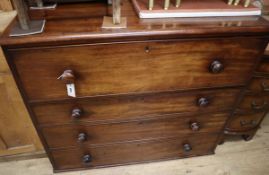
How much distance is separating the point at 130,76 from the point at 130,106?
179mm

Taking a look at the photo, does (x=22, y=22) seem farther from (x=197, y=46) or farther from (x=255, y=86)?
(x=255, y=86)

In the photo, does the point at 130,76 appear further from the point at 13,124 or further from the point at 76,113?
the point at 13,124

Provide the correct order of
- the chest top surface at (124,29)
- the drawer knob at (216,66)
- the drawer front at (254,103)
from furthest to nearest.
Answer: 1. the drawer front at (254,103)
2. the drawer knob at (216,66)
3. the chest top surface at (124,29)

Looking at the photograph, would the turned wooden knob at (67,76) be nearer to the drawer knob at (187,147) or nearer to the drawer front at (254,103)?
the drawer knob at (187,147)

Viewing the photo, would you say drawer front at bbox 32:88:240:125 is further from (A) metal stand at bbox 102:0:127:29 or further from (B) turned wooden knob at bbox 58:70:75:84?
(A) metal stand at bbox 102:0:127:29

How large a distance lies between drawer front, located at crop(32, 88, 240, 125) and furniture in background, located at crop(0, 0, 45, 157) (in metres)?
0.21

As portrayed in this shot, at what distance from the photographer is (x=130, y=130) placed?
1086mm

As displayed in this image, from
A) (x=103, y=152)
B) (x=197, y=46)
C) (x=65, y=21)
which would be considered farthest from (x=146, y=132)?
(x=65, y=21)

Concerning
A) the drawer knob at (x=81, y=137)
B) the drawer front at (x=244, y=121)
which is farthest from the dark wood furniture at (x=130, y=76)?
the drawer front at (x=244, y=121)

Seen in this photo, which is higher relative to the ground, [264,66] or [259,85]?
[264,66]

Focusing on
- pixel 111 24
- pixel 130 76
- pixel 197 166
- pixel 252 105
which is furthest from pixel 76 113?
pixel 252 105

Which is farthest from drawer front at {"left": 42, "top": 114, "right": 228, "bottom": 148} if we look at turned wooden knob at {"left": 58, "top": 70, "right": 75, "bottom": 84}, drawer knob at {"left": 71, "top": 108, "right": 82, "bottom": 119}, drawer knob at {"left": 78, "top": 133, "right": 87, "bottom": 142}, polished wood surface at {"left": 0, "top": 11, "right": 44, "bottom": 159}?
turned wooden knob at {"left": 58, "top": 70, "right": 75, "bottom": 84}

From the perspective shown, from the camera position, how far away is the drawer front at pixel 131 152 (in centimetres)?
117

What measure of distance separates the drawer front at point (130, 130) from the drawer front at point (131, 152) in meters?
0.07
